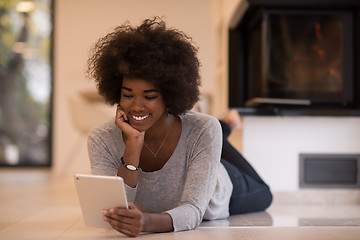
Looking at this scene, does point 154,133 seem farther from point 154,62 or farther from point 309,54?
point 309,54

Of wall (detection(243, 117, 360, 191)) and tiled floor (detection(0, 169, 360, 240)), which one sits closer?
tiled floor (detection(0, 169, 360, 240))

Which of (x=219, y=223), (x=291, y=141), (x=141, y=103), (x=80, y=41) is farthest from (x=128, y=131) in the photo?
(x=80, y=41)

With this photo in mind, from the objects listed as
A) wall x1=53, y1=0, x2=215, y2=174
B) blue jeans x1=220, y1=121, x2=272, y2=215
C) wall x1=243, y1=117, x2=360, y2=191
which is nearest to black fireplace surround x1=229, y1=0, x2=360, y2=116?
wall x1=243, y1=117, x2=360, y2=191

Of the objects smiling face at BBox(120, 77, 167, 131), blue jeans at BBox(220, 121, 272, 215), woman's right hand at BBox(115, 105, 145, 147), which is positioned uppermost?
smiling face at BBox(120, 77, 167, 131)

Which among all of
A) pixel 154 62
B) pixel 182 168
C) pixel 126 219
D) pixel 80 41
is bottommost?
pixel 126 219

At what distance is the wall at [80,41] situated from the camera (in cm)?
588

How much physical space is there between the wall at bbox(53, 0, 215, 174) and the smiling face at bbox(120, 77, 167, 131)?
13.7 ft

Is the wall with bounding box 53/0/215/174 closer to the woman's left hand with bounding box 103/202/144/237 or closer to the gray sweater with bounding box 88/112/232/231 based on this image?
the gray sweater with bounding box 88/112/232/231

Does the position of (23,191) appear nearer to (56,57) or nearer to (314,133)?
(314,133)

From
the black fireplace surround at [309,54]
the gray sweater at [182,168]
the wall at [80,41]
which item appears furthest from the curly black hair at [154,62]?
the wall at [80,41]

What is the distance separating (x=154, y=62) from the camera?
162 cm

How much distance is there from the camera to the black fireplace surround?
10.6ft

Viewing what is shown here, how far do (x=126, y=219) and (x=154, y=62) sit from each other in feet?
1.70

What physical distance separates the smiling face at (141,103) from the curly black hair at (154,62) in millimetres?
22
